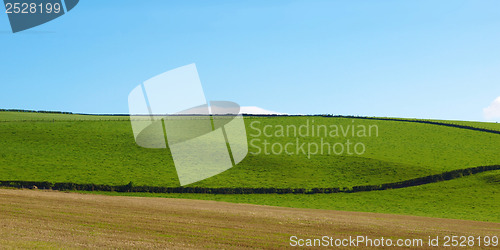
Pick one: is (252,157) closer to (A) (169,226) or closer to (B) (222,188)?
(B) (222,188)

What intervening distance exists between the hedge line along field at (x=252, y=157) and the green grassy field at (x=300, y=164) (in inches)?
5.1

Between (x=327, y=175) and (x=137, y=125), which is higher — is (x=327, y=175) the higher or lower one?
the lower one

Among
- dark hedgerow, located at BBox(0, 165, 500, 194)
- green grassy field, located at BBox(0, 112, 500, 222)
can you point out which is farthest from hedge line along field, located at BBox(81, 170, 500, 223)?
dark hedgerow, located at BBox(0, 165, 500, 194)

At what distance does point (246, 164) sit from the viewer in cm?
6931

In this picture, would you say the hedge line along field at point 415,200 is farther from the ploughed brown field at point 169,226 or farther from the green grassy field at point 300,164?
the ploughed brown field at point 169,226

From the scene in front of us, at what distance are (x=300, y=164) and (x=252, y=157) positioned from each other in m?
7.57

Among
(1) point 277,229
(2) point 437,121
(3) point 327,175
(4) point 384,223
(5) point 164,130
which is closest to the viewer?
(1) point 277,229

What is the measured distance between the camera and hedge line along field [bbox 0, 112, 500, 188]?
199 feet

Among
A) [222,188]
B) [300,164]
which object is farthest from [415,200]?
[222,188]

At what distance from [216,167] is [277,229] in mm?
37861

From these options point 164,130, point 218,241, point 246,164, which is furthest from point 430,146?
point 218,241

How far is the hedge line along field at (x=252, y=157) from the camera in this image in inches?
2384

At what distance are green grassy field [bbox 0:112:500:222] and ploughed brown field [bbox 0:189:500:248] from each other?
41.3 ft

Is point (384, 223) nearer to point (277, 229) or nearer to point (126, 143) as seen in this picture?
point (277, 229)
